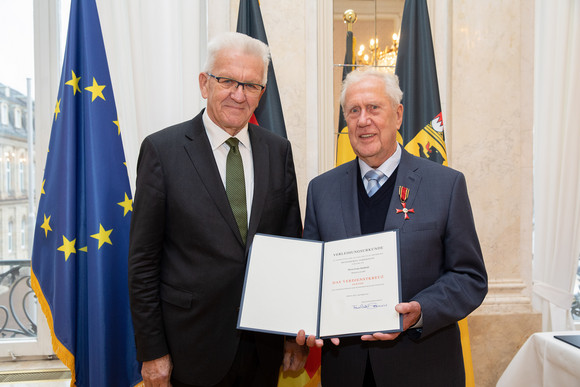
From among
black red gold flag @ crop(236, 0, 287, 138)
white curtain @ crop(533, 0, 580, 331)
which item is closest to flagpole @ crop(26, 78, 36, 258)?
black red gold flag @ crop(236, 0, 287, 138)

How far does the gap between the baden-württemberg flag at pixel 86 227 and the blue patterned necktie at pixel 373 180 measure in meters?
1.41

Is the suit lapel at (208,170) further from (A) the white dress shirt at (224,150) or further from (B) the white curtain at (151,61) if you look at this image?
(B) the white curtain at (151,61)

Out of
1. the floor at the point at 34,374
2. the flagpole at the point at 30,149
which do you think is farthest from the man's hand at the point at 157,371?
the flagpole at the point at 30,149

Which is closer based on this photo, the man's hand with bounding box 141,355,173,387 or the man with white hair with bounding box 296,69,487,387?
the man with white hair with bounding box 296,69,487,387

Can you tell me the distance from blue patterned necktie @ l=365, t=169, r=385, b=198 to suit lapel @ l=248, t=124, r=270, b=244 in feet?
1.42

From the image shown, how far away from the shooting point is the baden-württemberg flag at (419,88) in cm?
265

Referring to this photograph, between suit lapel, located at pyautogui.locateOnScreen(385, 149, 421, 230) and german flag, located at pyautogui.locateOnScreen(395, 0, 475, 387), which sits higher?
german flag, located at pyautogui.locateOnScreen(395, 0, 475, 387)

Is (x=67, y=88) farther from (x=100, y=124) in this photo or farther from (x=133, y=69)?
(x=133, y=69)

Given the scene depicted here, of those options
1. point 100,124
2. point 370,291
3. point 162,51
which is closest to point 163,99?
point 162,51

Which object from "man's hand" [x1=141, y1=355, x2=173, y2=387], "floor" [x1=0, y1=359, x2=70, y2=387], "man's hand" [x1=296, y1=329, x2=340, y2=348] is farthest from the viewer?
"floor" [x1=0, y1=359, x2=70, y2=387]

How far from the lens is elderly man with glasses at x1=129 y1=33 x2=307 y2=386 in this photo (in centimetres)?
164

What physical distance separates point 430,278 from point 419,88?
1555 millimetres

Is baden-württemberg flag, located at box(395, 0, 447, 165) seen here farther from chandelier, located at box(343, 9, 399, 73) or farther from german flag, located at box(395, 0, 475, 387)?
chandelier, located at box(343, 9, 399, 73)

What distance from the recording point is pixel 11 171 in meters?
3.27
